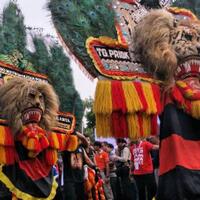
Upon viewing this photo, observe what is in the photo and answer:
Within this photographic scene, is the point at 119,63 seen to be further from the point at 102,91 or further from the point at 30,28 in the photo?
the point at 30,28

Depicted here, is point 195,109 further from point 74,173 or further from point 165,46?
point 74,173

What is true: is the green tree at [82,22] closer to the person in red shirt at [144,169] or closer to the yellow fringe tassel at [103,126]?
the yellow fringe tassel at [103,126]

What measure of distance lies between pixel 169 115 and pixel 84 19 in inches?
31.1

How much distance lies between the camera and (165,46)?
3469mm

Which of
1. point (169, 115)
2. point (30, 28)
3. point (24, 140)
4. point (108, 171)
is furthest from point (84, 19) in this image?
point (30, 28)

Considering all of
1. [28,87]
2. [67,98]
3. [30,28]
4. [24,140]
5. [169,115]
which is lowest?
[169,115]

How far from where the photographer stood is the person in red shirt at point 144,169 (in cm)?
855

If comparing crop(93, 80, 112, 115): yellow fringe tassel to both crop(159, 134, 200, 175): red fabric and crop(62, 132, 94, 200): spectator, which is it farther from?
crop(62, 132, 94, 200): spectator

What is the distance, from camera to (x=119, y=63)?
11.4 feet

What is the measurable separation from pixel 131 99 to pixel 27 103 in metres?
2.54

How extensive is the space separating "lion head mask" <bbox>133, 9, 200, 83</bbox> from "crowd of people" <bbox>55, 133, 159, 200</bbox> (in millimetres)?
2934

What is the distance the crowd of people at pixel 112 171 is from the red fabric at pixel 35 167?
1.15 ft

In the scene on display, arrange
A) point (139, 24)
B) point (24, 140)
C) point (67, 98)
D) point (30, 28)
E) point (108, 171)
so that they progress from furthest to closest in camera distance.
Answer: point (30, 28), point (67, 98), point (108, 171), point (24, 140), point (139, 24)

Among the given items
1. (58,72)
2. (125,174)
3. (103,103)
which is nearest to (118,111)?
(103,103)
